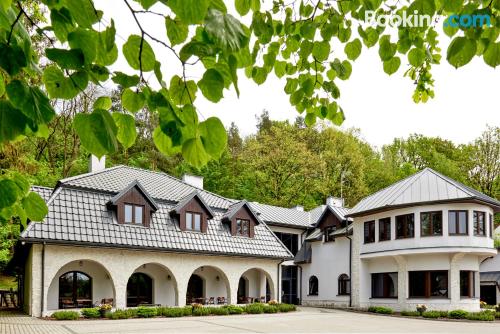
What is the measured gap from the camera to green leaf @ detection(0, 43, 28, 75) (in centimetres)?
187

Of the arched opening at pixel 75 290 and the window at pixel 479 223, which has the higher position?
the window at pixel 479 223

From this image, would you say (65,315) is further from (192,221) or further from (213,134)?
(213,134)

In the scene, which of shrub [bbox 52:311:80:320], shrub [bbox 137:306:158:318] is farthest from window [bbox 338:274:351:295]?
shrub [bbox 52:311:80:320]

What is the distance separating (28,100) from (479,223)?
2799 cm

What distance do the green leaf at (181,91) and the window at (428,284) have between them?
88.2 feet

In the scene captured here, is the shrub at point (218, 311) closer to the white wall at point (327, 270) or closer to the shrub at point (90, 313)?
the shrub at point (90, 313)

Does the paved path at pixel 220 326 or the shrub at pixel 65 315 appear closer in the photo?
the paved path at pixel 220 326

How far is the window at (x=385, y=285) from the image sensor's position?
28.5m

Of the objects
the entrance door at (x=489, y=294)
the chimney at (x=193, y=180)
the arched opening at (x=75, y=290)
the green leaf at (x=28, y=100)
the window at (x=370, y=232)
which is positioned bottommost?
the entrance door at (x=489, y=294)

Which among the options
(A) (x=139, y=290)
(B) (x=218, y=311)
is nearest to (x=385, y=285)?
(B) (x=218, y=311)

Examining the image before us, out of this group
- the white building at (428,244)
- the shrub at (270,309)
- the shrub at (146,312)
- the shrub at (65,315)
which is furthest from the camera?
the white building at (428,244)

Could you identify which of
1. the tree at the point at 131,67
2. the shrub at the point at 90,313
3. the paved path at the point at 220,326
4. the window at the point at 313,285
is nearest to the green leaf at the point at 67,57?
the tree at the point at 131,67

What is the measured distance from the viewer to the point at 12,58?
6.18ft

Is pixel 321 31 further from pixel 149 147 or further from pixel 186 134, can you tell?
pixel 149 147
